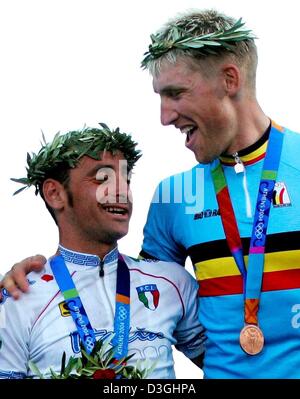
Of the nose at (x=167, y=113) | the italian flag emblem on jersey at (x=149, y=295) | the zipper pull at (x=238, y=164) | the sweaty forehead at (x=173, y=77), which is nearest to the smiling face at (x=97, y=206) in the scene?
the italian flag emblem on jersey at (x=149, y=295)

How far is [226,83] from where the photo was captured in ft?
14.4

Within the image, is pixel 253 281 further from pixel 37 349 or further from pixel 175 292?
pixel 37 349

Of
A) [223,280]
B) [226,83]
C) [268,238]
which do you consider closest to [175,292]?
[223,280]

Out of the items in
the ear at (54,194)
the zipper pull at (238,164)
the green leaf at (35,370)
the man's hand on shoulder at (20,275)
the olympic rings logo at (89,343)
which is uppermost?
the zipper pull at (238,164)

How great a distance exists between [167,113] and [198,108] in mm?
172

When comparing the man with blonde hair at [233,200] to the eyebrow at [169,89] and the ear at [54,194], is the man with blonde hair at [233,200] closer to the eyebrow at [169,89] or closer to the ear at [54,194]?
the eyebrow at [169,89]

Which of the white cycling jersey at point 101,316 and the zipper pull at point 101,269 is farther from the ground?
the zipper pull at point 101,269

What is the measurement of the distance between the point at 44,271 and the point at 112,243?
40 cm

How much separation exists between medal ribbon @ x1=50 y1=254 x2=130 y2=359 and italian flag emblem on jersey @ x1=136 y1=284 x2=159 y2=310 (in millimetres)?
77

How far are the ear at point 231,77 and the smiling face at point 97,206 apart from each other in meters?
0.74

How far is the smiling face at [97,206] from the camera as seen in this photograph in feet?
14.7
